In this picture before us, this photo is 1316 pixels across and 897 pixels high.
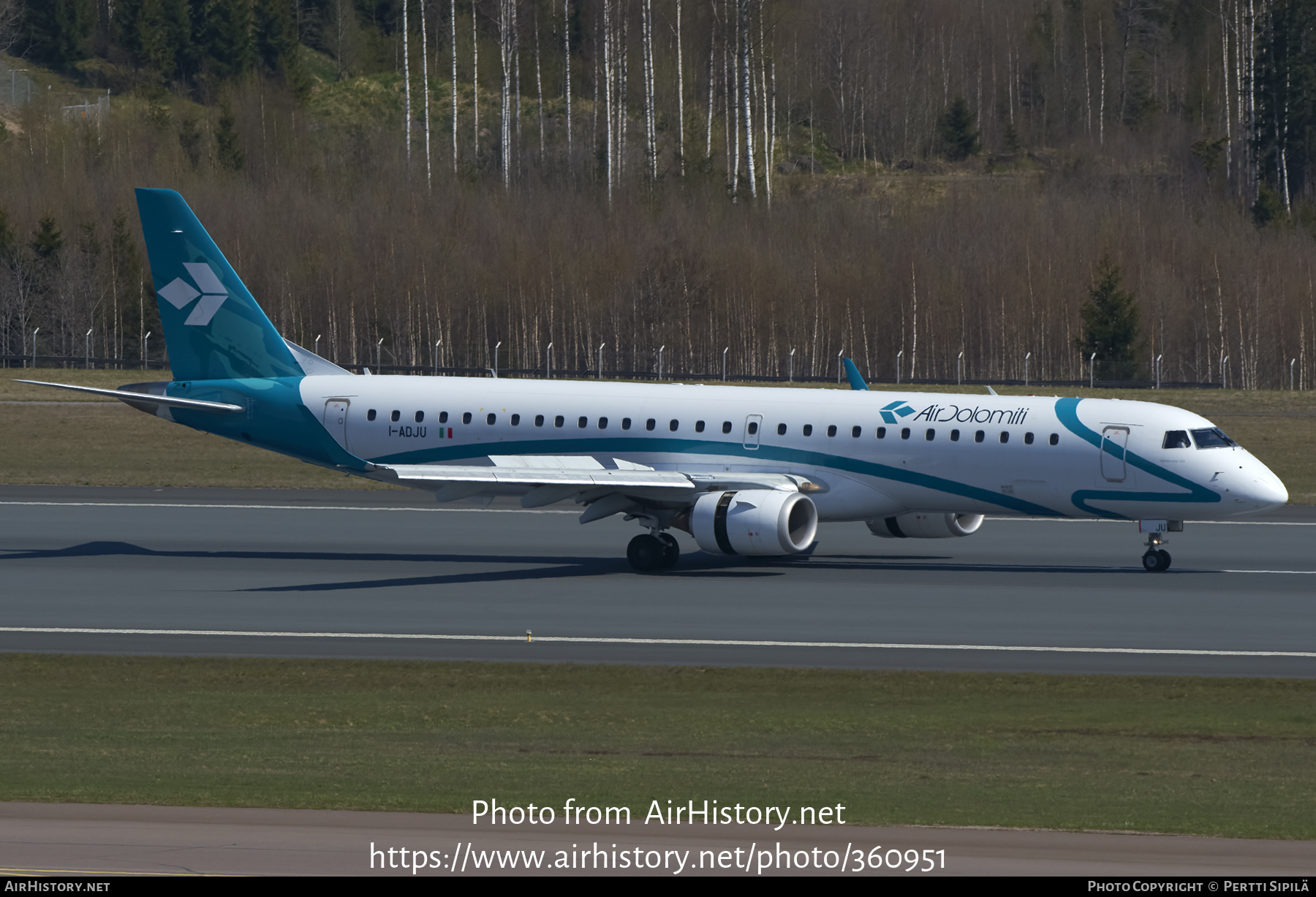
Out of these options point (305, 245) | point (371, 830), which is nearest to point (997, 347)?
point (305, 245)

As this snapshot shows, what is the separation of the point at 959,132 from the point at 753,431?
352ft

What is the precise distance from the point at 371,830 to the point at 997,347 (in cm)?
8486

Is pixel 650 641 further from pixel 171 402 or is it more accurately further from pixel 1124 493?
pixel 171 402

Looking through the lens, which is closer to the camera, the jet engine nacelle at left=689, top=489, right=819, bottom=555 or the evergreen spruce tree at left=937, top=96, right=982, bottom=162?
the jet engine nacelle at left=689, top=489, right=819, bottom=555

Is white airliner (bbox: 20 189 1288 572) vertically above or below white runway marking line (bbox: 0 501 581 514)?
above

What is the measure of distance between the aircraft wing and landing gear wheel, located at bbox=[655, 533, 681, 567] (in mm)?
711

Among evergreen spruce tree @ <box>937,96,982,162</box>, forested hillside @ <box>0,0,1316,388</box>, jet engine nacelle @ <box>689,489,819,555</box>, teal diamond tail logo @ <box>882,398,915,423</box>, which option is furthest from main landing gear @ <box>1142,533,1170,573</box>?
evergreen spruce tree @ <box>937,96,982,162</box>

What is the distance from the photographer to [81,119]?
13450 cm

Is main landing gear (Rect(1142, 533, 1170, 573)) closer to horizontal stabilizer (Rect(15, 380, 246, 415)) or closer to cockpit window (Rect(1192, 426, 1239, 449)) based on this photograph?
cockpit window (Rect(1192, 426, 1239, 449))

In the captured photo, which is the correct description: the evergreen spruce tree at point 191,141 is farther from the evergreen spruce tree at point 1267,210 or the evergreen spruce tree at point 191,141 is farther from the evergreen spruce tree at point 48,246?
the evergreen spruce tree at point 1267,210

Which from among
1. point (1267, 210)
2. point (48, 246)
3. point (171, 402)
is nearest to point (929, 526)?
point (171, 402)

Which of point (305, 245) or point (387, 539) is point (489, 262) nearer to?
point (305, 245)

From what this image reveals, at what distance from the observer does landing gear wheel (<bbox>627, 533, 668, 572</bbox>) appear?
1334 inches

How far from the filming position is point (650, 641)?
84.4 ft
